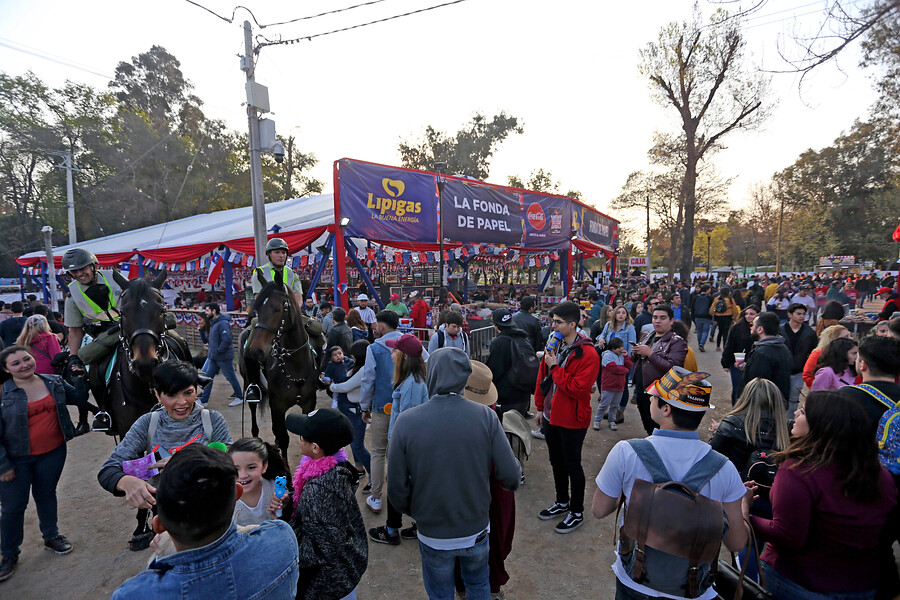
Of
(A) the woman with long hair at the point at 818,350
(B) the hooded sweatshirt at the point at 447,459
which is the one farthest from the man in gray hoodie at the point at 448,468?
(A) the woman with long hair at the point at 818,350

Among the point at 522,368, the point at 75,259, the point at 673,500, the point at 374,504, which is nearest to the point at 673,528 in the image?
the point at 673,500

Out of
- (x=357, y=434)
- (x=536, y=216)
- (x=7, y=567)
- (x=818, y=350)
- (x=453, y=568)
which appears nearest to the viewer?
(x=453, y=568)

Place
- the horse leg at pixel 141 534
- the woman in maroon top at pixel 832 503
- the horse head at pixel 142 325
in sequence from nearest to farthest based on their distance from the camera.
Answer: the woman in maroon top at pixel 832 503 < the horse head at pixel 142 325 < the horse leg at pixel 141 534

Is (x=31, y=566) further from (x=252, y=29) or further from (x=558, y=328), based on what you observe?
(x=252, y=29)

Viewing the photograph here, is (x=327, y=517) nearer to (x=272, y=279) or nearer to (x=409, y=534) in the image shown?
(x=409, y=534)

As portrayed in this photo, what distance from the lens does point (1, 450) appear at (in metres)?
3.43

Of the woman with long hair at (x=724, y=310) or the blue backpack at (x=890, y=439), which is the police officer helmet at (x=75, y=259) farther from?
the woman with long hair at (x=724, y=310)

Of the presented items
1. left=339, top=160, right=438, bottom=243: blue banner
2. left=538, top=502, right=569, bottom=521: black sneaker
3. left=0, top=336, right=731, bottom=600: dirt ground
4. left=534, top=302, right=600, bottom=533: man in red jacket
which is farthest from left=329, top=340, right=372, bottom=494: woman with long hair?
left=339, top=160, right=438, bottom=243: blue banner

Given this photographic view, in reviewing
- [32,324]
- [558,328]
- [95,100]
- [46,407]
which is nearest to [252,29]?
[32,324]

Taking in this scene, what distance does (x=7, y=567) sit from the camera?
3.60 m

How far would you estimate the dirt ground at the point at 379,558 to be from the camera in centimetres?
339

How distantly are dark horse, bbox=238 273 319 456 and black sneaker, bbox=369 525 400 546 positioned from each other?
1800mm

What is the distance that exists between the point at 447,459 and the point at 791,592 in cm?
175

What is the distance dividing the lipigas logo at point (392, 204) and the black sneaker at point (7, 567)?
8.24m
